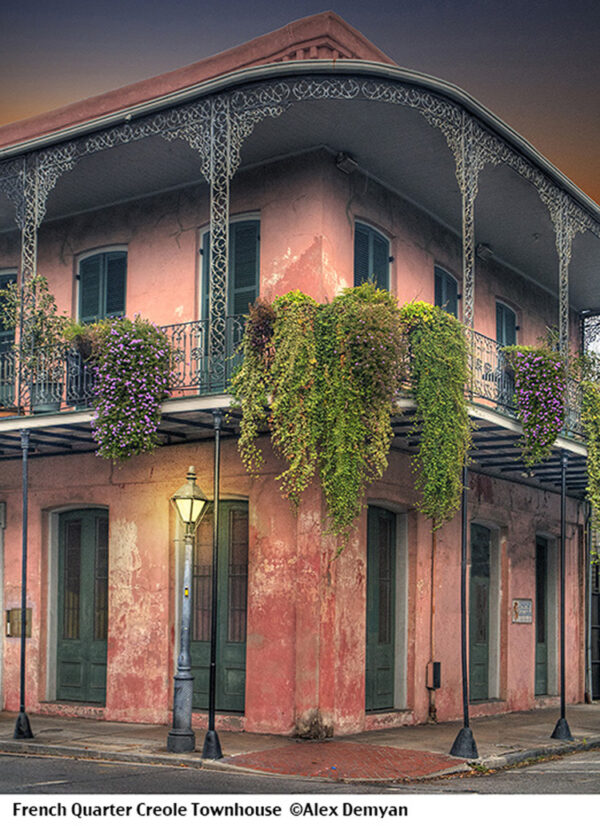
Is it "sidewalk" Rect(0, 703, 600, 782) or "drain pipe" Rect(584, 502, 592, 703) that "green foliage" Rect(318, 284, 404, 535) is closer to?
"sidewalk" Rect(0, 703, 600, 782)

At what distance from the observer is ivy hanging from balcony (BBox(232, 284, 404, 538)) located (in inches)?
450

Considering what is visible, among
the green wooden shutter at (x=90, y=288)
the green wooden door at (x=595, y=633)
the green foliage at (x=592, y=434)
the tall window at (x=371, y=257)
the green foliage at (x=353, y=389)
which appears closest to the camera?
the green foliage at (x=353, y=389)

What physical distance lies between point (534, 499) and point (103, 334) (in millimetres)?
8133

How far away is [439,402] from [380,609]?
11.4ft

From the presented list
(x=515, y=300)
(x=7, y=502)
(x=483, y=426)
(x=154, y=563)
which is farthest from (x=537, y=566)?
(x=7, y=502)

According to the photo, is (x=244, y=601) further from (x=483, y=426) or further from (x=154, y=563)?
(x=483, y=426)

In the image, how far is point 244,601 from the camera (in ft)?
43.5

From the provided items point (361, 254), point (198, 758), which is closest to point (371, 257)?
point (361, 254)

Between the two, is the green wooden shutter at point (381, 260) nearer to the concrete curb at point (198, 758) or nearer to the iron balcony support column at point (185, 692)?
the iron balcony support column at point (185, 692)

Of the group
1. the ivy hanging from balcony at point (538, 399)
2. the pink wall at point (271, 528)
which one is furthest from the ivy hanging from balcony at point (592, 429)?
the pink wall at point (271, 528)

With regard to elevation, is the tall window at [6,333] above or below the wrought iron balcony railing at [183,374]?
above

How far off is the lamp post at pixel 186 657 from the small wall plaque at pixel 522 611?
678cm

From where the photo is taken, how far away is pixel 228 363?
41.4 feet

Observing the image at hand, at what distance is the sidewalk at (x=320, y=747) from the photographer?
10.2 m
